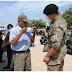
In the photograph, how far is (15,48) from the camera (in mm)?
3021

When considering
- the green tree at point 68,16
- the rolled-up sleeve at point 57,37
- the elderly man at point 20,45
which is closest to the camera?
the rolled-up sleeve at point 57,37

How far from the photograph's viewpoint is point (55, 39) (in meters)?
2.18

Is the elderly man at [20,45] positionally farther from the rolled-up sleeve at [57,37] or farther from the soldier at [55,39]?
the rolled-up sleeve at [57,37]

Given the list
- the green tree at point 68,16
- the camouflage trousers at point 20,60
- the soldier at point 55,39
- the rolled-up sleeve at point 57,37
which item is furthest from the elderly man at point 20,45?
the green tree at point 68,16

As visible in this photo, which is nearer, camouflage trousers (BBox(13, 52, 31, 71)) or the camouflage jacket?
the camouflage jacket

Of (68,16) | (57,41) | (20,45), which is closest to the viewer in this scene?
(57,41)

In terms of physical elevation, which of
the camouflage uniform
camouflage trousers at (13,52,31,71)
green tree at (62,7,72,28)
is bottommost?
camouflage trousers at (13,52,31,71)

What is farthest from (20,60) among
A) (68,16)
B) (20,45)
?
(68,16)

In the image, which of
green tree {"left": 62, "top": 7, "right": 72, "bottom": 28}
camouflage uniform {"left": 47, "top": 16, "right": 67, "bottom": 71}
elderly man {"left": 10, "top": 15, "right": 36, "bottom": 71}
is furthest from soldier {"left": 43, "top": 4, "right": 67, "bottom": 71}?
green tree {"left": 62, "top": 7, "right": 72, "bottom": 28}

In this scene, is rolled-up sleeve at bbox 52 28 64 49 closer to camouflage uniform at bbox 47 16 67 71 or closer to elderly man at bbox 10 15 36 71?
camouflage uniform at bbox 47 16 67 71

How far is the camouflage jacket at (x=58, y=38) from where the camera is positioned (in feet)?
7.15

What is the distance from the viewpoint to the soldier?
2.19 m

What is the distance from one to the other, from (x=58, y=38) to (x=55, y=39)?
0.05 m

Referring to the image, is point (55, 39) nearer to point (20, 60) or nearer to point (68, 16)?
point (20, 60)
